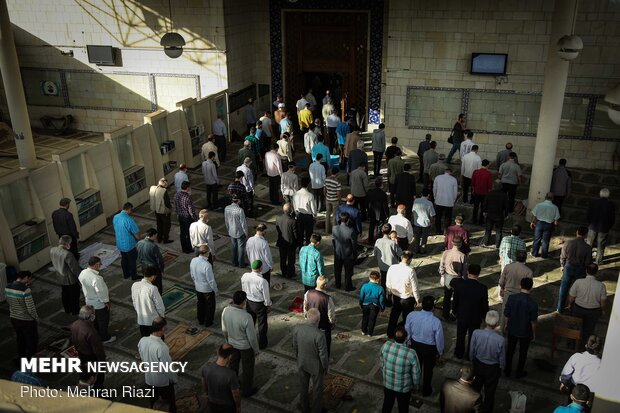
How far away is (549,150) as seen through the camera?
12719 millimetres

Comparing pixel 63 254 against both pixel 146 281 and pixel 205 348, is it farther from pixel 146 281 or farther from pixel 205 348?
pixel 205 348

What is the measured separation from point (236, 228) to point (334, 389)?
148 inches

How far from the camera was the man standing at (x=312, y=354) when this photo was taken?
7.00 metres

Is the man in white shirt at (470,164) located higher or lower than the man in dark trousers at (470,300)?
higher

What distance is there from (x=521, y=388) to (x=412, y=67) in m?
11.1

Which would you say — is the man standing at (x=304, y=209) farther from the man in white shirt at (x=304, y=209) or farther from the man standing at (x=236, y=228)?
the man standing at (x=236, y=228)

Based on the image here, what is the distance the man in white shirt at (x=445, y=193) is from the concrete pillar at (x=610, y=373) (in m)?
6.63

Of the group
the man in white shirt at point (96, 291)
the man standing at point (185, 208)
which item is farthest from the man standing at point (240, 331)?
the man standing at point (185, 208)

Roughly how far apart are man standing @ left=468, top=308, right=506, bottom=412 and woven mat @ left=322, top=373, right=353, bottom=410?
1839 millimetres

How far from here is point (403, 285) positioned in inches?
339

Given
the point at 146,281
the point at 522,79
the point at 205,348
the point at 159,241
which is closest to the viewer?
the point at 146,281

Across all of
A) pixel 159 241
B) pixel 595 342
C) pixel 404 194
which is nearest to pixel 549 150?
pixel 404 194

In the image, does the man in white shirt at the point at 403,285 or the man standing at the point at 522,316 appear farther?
the man in white shirt at the point at 403,285

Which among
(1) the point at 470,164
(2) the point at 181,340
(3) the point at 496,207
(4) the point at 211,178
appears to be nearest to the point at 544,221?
(3) the point at 496,207
